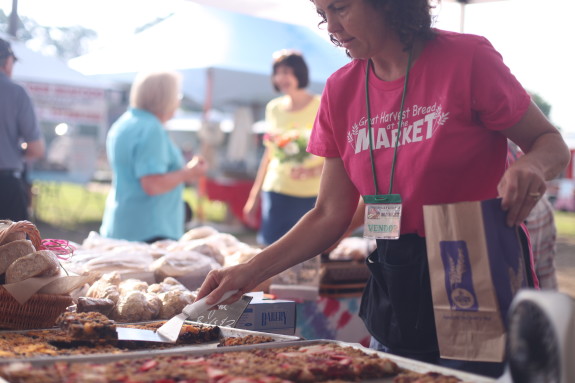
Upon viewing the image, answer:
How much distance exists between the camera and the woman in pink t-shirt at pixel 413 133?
1636mm

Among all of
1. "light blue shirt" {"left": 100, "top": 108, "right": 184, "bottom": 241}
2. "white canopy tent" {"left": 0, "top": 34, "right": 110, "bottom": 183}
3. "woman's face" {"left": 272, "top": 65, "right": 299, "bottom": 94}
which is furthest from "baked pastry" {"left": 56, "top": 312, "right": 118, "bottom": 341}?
"white canopy tent" {"left": 0, "top": 34, "right": 110, "bottom": 183}

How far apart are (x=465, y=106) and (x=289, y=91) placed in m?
3.61

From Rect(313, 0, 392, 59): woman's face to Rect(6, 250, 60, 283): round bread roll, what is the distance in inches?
41.1

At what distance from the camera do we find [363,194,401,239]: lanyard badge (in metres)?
1.71

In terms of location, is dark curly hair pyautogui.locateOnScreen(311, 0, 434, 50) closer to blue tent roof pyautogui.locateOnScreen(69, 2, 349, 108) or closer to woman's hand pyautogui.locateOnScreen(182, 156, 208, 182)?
woman's hand pyautogui.locateOnScreen(182, 156, 208, 182)

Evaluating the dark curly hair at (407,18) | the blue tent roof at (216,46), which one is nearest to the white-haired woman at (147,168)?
the dark curly hair at (407,18)

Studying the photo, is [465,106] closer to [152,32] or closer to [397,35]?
[397,35]

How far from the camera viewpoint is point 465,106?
165 cm

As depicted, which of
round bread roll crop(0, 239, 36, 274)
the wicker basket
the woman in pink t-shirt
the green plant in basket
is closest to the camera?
the woman in pink t-shirt

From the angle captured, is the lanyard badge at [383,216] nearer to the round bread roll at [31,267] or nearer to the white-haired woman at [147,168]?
the round bread roll at [31,267]

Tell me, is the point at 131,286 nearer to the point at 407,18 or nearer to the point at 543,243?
the point at 407,18

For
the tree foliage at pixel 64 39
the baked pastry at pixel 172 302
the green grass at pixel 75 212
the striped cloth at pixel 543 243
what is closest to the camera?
the baked pastry at pixel 172 302

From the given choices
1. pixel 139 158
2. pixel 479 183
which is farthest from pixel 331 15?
pixel 139 158

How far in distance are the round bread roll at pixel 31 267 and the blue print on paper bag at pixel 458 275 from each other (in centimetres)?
121
